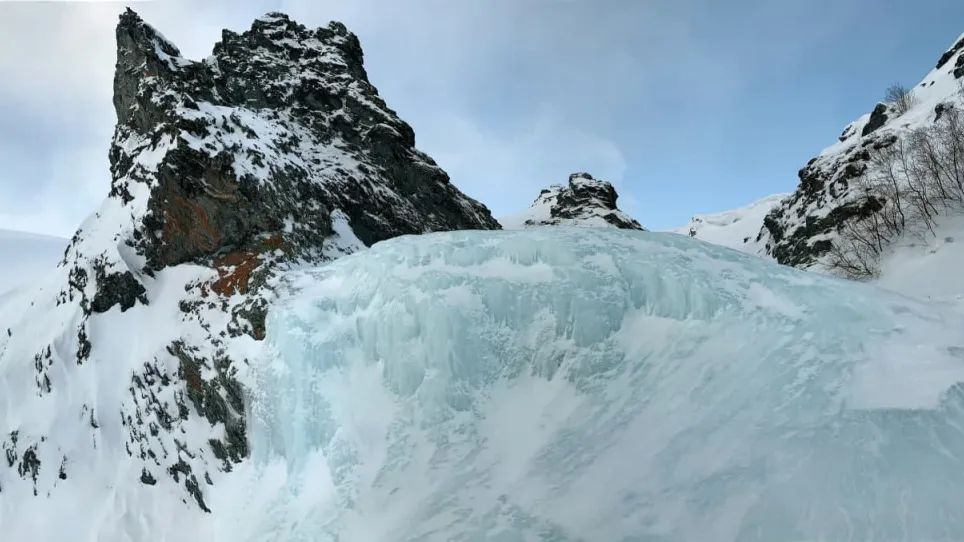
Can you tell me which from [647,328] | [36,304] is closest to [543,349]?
[647,328]

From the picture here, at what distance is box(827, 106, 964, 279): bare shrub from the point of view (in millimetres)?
18328

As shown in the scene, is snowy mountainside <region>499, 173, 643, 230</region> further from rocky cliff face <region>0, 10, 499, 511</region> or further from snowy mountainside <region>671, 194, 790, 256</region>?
rocky cliff face <region>0, 10, 499, 511</region>

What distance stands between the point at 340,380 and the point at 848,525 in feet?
25.5

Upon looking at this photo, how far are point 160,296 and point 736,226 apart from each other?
57.1 metres

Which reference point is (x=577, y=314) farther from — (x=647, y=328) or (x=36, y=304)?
(x=36, y=304)

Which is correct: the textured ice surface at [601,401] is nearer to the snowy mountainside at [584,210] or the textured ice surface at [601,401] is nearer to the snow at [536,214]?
the snowy mountainside at [584,210]

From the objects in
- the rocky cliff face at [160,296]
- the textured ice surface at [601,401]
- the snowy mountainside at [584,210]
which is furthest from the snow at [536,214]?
the textured ice surface at [601,401]

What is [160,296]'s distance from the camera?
14.7 m

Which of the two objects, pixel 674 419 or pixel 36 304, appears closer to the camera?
pixel 674 419

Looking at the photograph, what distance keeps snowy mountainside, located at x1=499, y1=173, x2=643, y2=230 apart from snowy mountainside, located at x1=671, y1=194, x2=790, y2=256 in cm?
785

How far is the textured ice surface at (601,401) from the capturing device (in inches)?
247

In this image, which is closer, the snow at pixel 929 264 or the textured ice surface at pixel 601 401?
the textured ice surface at pixel 601 401

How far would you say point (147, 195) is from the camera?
1554cm

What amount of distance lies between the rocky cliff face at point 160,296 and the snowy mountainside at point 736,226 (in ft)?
102
